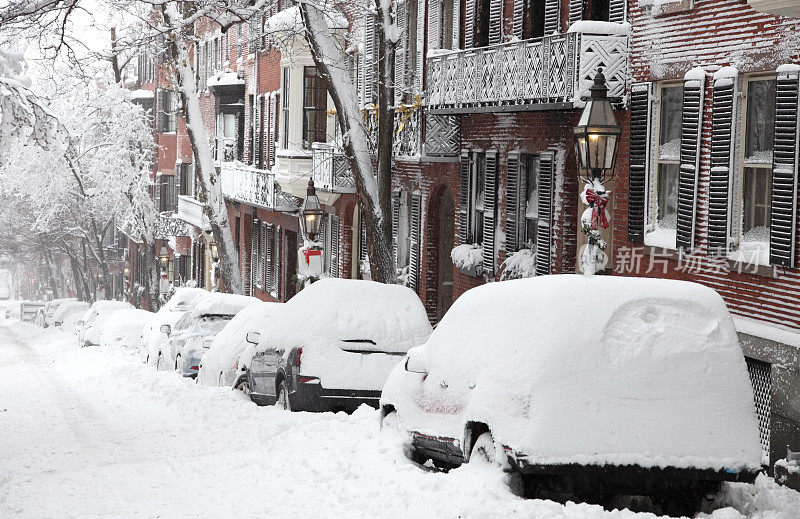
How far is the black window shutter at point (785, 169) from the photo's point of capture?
13469 millimetres

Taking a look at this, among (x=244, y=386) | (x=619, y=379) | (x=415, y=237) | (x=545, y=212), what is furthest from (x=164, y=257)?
(x=619, y=379)

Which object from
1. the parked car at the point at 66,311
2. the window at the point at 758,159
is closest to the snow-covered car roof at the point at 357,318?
the window at the point at 758,159

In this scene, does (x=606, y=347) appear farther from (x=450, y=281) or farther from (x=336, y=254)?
(x=336, y=254)

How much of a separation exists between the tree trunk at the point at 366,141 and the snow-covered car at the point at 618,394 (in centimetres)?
1276

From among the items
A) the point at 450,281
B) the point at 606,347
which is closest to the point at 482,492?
the point at 606,347

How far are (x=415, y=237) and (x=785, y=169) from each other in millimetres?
14619

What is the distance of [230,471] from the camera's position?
10727 mm

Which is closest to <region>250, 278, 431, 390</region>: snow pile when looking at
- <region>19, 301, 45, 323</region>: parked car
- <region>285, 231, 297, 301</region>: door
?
<region>285, 231, 297, 301</region>: door

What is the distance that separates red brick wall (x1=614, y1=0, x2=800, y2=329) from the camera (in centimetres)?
1388

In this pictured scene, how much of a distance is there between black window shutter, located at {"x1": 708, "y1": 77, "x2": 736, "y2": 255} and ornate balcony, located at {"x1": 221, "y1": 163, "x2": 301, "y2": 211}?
2145 centimetres

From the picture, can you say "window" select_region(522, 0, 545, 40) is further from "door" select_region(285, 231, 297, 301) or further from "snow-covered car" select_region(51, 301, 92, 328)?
"snow-covered car" select_region(51, 301, 92, 328)

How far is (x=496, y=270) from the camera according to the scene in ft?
74.9

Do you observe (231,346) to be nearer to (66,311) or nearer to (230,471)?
(230,471)

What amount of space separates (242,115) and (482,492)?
36.8 m
